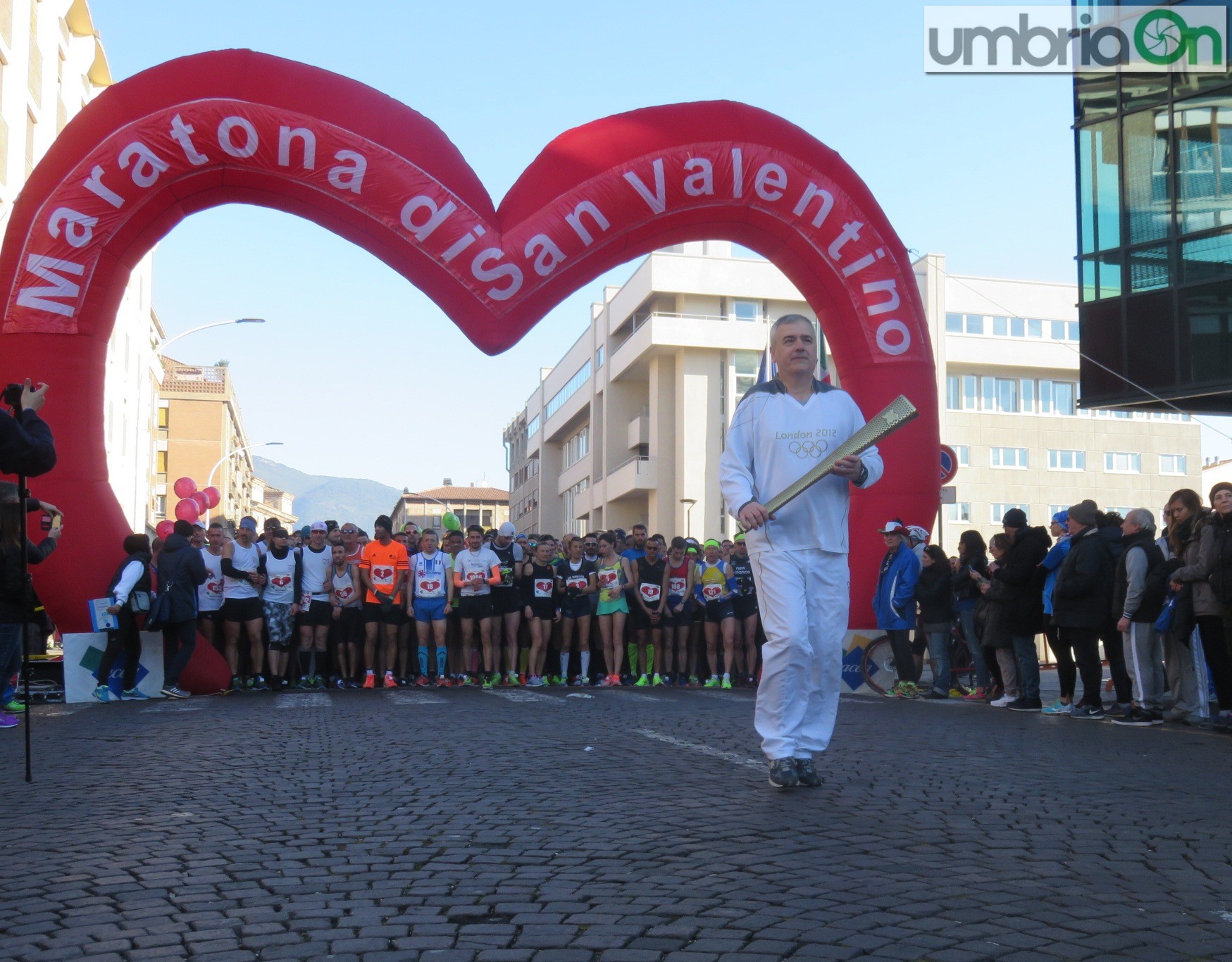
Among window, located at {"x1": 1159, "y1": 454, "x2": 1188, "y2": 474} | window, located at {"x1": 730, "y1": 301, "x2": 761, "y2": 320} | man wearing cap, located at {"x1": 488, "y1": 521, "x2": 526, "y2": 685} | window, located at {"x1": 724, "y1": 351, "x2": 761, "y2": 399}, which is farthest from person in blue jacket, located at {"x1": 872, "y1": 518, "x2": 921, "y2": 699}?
window, located at {"x1": 1159, "y1": 454, "x2": 1188, "y2": 474}

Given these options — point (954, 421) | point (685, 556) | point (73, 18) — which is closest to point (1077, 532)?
point (685, 556)

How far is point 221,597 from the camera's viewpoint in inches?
565

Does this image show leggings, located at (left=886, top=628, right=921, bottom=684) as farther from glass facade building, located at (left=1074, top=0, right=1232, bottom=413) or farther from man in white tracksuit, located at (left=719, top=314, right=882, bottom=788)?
man in white tracksuit, located at (left=719, top=314, right=882, bottom=788)

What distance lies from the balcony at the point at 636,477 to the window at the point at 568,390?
32.6ft

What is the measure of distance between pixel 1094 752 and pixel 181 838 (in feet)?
17.4

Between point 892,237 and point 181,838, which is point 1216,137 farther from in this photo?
point 181,838

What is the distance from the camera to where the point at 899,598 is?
1304 cm

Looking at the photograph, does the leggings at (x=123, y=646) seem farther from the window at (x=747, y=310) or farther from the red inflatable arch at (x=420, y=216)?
the window at (x=747, y=310)

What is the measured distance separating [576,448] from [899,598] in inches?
2440

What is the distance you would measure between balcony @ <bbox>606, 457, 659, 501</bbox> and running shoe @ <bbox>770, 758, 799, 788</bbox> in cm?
5021

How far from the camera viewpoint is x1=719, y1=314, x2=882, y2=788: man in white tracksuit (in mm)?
6125

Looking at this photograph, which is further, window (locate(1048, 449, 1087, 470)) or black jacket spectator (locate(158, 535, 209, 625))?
window (locate(1048, 449, 1087, 470))

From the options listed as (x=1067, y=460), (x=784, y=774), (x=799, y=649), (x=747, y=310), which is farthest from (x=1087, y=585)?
(x=1067, y=460)

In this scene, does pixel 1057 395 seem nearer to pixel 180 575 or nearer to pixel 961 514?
pixel 961 514
